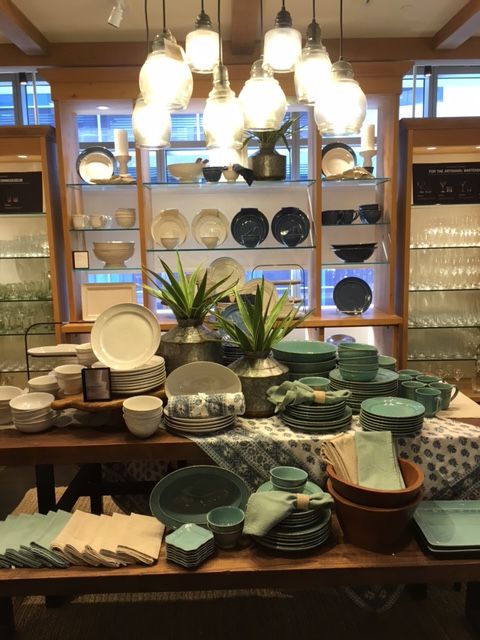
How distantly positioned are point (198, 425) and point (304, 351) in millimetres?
602

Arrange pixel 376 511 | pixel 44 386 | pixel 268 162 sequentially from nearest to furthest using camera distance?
pixel 376 511, pixel 44 386, pixel 268 162

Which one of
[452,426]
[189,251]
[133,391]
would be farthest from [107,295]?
[452,426]

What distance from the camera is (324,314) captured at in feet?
12.2

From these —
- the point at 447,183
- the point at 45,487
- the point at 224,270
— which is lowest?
the point at 45,487

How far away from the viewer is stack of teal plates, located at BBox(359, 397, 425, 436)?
1.68 meters

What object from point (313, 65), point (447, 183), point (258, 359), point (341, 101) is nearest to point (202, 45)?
point (313, 65)

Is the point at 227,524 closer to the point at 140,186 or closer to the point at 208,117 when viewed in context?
the point at 208,117

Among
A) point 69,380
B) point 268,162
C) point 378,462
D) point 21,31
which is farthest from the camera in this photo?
point 21,31

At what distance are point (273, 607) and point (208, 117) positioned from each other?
1.86 meters

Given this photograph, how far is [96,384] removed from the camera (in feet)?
5.68

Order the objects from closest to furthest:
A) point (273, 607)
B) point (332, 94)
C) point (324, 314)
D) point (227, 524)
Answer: point (227, 524) < point (332, 94) < point (273, 607) < point (324, 314)

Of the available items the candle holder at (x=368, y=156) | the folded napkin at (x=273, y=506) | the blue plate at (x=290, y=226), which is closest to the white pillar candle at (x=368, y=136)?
the candle holder at (x=368, y=156)

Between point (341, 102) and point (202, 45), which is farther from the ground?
Result: point (202, 45)

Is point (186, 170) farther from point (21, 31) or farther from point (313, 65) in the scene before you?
point (313, 65)
